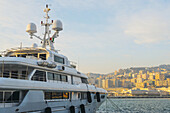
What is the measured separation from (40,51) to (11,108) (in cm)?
652

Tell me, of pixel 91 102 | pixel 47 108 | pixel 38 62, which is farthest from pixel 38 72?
pixel 91 102

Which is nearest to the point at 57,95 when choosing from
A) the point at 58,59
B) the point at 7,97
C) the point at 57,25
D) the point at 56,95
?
the point at 56,95

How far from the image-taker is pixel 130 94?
633 ft

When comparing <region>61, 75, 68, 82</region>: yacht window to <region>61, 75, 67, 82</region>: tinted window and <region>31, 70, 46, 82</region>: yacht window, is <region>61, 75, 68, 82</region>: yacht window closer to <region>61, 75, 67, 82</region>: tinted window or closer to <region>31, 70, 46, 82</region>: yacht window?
<region>61, 75, 67, 82</region>: tinted window

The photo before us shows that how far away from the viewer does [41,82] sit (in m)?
15.1

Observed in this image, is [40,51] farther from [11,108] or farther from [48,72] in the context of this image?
[11,108]

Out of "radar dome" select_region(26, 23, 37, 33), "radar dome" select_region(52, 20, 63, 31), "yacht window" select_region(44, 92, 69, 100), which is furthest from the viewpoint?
"radar dome" select_region(52, 20, 63, 31)

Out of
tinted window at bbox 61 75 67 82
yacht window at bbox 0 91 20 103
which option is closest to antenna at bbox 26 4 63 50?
tinted window at bbox 61 75 67 82

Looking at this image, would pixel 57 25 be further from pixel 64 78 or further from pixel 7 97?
pixel 7 97

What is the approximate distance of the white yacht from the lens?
13.3 metres

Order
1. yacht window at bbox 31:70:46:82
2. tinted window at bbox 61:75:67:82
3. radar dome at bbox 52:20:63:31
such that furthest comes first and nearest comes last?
radar dome at bbox 52:20:63:31, tinted window at bbox 61:75:67:82, yacht window at bbox 31:70:46:82

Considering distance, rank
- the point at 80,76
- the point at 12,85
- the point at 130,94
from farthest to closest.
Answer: the point at 130,94 → the point at 80,76 → the point at 12,85

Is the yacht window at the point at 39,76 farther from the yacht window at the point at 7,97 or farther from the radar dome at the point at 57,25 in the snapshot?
the radar dome at the point at 57,25

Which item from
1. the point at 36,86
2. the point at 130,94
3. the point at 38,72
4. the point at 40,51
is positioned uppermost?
the point at 40,51
